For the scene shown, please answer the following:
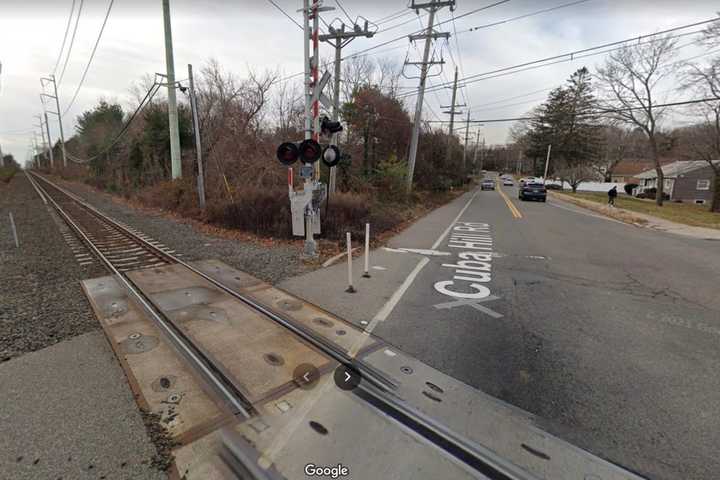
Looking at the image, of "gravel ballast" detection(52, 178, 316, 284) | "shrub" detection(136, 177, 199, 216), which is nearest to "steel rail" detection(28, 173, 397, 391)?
"gravel ballast" detection(52, 178, 316, 284)

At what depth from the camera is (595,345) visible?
370cm

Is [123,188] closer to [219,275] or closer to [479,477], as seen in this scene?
[219,275]

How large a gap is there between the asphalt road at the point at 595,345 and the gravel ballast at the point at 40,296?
409cm

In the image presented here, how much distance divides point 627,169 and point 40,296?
86.3m

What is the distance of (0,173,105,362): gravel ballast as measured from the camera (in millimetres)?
3631

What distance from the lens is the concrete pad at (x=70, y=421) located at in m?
2.00

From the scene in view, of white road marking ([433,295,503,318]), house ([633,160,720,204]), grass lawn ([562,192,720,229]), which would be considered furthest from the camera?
house ([633,160,720,204])

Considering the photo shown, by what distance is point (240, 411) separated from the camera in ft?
8.30

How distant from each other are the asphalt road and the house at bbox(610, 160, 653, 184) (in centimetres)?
7083

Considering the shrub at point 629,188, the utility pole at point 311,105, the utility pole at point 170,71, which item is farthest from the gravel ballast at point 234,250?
the shrub at point 629,188

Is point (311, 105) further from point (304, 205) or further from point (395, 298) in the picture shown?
point (395, 298)

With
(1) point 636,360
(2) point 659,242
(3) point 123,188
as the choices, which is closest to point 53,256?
(1) point 636,360

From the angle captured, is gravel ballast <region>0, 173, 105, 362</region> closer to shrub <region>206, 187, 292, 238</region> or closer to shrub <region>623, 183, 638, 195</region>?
shrub <region>206, 187, 292, 238</region>

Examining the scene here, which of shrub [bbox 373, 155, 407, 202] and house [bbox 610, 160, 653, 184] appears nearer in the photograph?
shrub [bbox 373, 155, 407, 202]
